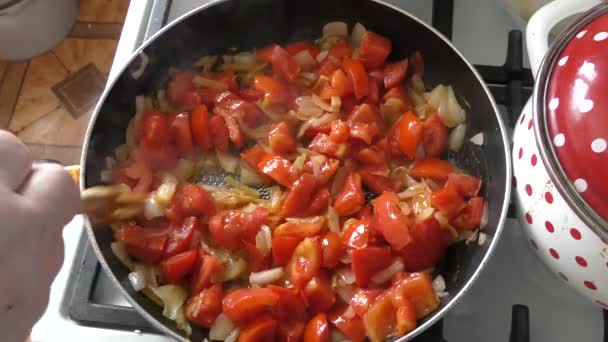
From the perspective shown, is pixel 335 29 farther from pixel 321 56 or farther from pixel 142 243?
pixel 142 243

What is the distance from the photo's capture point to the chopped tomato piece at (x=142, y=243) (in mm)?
983

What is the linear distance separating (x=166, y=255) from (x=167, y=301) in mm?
83

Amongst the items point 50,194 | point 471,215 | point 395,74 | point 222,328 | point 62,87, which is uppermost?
point 50,194

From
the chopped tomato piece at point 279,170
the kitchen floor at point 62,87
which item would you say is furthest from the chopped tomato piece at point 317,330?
the kitchen floor at point 62,87

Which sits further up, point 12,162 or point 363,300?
point 12,162

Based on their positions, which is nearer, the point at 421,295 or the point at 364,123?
the point at 421,295

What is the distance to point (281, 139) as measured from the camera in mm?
1083

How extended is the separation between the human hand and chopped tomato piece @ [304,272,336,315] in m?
0.39

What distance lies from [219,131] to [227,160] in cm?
5

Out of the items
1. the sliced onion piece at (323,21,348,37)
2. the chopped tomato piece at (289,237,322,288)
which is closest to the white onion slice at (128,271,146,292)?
the chopped tomato piece at (289,237,322,288)

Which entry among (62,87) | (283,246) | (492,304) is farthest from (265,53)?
(62,87)

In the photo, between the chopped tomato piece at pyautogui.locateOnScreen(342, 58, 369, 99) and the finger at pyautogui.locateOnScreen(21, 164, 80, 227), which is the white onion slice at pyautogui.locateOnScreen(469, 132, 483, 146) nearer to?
the chopped tomato piece at pyautogui.locateOnScreen(342, 58, 369, 99)

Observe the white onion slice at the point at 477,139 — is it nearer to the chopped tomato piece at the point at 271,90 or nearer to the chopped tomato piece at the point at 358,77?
the chopped tomato piece at the point at 358,77

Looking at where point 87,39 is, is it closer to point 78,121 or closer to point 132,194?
point 78,121
